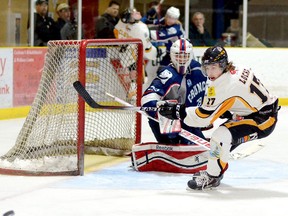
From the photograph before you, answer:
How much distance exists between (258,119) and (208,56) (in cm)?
46

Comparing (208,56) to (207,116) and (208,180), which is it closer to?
(207,116)

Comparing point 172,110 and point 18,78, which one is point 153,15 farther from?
point 172,110

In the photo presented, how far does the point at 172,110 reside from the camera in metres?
4.75

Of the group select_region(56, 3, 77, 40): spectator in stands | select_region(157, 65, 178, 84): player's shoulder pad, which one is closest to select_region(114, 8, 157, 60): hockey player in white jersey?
select_region(56, 3, 77, 40): spectator in stands

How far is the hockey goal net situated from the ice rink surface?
0.21 meters

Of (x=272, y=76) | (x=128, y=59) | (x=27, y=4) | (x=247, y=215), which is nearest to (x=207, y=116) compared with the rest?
(x=247, y=215)

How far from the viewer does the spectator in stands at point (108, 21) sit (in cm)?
1007

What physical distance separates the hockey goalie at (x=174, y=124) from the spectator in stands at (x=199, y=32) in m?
4.97

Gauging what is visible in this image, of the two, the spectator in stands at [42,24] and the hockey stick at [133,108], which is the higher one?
the spectator in stands at [42,24]

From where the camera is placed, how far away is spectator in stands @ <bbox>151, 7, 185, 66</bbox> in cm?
1013

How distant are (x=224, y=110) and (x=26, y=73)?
428cm

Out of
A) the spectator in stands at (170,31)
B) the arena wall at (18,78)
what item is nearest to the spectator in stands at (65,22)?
the arena wall at (18,78)

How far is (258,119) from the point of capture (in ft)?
15.8

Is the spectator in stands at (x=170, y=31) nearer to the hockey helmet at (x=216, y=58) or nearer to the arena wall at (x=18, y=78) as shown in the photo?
the arena wall at (x=18, y=78)
